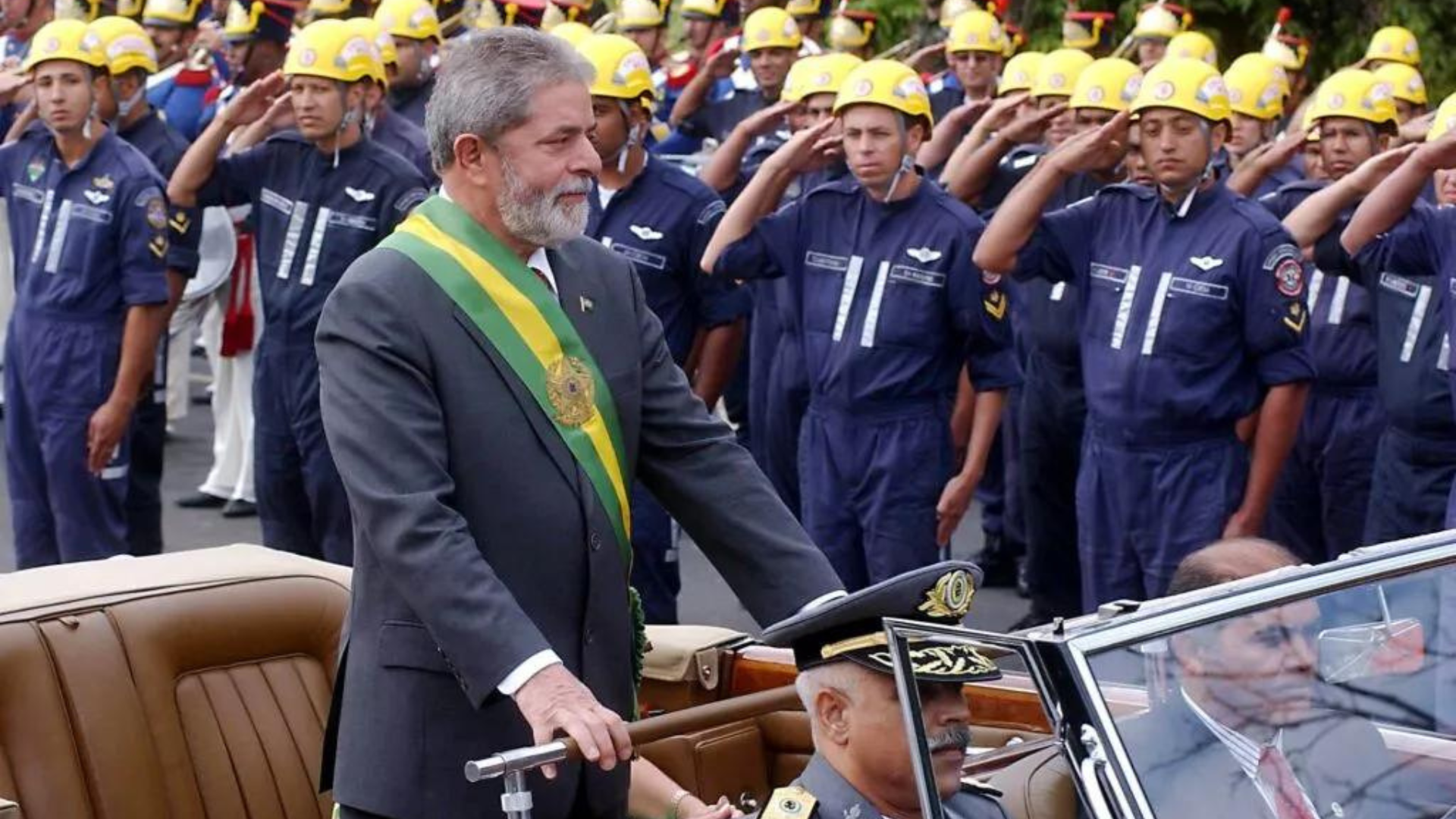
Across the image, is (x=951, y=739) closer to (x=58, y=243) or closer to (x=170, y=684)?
(x=170, y=684)

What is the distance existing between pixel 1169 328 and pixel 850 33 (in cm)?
634

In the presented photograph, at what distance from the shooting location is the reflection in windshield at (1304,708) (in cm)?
308

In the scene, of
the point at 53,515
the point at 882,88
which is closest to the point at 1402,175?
the point at 882,88

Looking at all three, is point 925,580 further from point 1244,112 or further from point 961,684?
point 1244,112

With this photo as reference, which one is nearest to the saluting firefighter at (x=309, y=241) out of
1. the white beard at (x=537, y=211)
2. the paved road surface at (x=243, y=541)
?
the paved road surface at (x=243, y=541)

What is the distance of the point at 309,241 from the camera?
8688mm

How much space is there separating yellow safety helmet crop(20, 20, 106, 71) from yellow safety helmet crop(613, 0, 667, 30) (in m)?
4.84

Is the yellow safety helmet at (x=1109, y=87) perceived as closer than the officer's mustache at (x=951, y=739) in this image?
No

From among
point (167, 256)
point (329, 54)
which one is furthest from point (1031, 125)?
point (167, 256)

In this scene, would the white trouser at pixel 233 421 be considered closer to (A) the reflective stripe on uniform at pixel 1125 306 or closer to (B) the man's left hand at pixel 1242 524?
(A) the reflective stripe on uniform at pixel 1125 306

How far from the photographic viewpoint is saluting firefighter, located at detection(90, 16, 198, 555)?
920 cm

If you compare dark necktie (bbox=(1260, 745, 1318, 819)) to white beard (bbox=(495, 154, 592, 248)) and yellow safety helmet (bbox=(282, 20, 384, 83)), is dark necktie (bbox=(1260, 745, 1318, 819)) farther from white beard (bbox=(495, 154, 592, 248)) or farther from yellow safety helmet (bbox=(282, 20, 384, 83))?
yellow safety helmet (bbox=(282, 20, 384, 83))

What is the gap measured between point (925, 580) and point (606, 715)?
47 centimetres

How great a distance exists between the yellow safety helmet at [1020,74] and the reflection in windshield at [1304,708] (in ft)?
24.1
